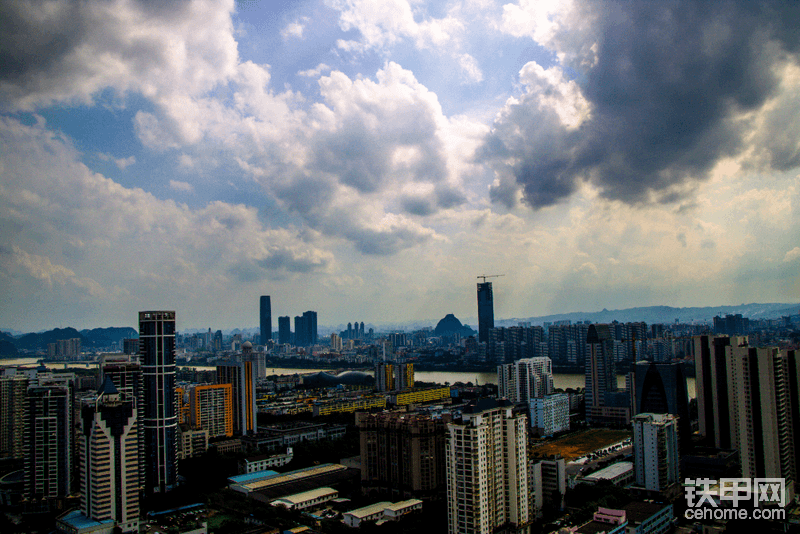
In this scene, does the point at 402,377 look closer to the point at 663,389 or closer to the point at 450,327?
the point at 663,389

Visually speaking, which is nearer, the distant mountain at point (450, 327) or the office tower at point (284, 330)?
the office tower at point (284, 330)

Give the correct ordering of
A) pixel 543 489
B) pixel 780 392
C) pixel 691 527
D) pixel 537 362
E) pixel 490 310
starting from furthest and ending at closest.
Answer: pixel 490 310, pixel 537 362, pixel 780 392, pixel 543 489, pixel 691 527

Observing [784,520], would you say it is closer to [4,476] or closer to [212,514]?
[212,514]

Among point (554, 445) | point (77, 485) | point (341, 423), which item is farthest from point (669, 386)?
point (77, 485)

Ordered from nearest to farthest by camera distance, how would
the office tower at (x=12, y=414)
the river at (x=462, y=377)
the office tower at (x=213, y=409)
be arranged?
the office tower at (x=12, y=414) → the office tower at (x=213, y=409) → the river at (x=462, y=377)

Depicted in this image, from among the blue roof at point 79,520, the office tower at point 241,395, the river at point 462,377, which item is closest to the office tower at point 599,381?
the river at point 462,377

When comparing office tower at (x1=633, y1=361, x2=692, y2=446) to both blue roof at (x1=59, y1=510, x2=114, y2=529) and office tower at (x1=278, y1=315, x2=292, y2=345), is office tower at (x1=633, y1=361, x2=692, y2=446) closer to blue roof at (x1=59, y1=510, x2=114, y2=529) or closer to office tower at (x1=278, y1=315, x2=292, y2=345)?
blue roof at (x1=59, y1=510, x2=114, y2=529)

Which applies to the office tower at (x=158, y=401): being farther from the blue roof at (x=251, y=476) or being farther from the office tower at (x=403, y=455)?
the office tower at (x=403, y=455)
